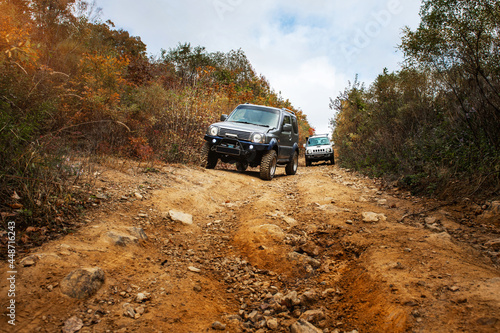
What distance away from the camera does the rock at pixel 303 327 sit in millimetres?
2226

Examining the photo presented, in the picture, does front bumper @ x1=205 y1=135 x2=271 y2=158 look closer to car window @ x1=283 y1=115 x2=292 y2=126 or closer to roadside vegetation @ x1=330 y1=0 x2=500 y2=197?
car window @ x1=283 y1=115 x2=292 y2=126

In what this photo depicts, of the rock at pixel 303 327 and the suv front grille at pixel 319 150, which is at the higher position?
the suv front grille at pixel 319 150

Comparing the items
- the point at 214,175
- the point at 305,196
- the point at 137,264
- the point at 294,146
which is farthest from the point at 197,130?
the point at 137,264

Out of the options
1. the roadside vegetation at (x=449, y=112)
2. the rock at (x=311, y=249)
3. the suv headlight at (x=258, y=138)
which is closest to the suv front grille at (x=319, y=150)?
the roadside vegetation at (x=449, y=112)

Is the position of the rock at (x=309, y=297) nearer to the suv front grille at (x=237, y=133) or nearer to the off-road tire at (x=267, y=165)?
the suv front grille at (x=237, y=133)

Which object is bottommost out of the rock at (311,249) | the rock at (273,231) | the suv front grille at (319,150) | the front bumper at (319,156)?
the rock at (311,249)

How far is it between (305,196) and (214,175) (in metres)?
2.44

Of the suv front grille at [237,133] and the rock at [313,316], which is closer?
the rock at [313,316]

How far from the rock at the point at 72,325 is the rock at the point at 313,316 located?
159 cm

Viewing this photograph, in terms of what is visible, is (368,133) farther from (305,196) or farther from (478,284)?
(478,284)

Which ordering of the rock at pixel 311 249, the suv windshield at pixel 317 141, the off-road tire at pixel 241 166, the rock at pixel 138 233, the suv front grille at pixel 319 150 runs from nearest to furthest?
the rock at pixel 138 233, the rock at pixel 311 249, the off-road tire at pixel 241 166, the suv front grille at pixel 319 150, the suv windshield at pixel 317 141

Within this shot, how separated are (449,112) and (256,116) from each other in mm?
4845

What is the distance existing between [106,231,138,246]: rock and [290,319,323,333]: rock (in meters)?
1.84

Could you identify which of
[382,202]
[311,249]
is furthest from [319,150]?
[311,249]
